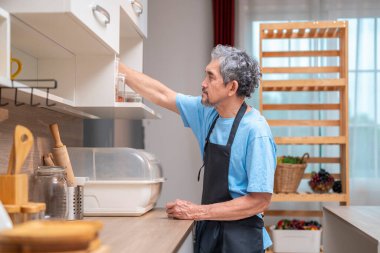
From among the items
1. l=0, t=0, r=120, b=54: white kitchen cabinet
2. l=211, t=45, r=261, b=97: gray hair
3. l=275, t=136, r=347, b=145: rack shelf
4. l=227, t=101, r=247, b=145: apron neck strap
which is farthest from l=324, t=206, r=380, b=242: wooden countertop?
l=0, t=0, r=120, b=54: white kitchen cabinet

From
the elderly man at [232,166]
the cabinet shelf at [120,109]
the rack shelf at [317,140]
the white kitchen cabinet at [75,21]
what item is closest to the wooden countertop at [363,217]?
the elderly man at [232,166]

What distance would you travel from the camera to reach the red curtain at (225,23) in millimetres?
5113

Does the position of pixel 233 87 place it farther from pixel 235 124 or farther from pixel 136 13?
pixel 136 13

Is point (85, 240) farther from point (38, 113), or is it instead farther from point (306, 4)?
point (306, 4)

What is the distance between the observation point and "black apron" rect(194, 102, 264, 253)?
88.3 inches

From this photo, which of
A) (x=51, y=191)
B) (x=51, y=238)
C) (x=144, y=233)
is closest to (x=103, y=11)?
(x=51, y=191)

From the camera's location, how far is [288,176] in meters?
4.16

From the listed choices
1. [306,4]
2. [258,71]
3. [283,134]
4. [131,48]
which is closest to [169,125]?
[283,134]

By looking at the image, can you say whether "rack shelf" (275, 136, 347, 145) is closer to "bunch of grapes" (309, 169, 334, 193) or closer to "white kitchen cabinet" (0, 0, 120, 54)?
"bunch of grapes" (309, 169, 334, 193)

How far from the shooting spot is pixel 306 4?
512 centimetres

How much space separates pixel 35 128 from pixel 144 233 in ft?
2.31

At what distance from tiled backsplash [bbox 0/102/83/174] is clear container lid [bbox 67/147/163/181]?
0.44 ft

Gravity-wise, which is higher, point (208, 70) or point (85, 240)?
point (208, 70)

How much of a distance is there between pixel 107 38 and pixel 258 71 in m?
0.68
